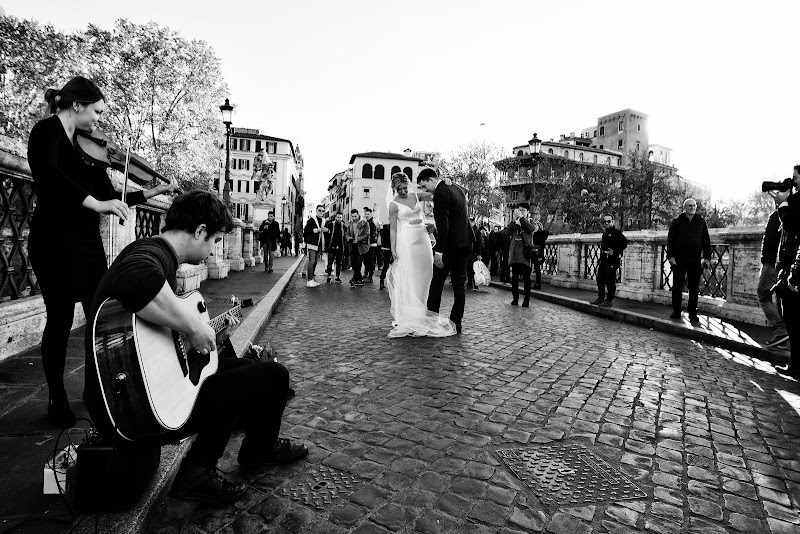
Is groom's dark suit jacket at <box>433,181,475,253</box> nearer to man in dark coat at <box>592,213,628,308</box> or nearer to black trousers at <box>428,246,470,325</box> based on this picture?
black trousers at <box>428,246,470,325</box>

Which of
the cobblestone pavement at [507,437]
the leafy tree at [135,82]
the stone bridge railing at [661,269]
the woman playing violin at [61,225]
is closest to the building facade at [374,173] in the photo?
the leafy tree at [135,82]

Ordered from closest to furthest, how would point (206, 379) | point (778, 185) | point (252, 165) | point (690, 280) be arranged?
1. point (206, 379)
2. point (778, 185)
3. point (690, 280)
4. point (252, 165)

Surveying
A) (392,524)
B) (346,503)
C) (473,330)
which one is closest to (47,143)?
(346,503)

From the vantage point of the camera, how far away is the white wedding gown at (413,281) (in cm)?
689

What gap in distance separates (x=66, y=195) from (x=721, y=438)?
14.7 feet

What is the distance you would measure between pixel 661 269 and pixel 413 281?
730 centimetres

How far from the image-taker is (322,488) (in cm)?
263

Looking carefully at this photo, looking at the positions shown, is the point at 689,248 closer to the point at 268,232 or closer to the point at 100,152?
the point at 100,152

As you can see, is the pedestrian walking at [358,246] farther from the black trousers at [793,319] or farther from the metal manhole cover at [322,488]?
the metal manhole cover at [322,488]

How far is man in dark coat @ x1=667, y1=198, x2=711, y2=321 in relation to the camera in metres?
8.65

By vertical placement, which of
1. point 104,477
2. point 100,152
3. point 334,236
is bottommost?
point 104,477

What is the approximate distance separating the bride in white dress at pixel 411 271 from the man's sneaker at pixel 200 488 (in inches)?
172

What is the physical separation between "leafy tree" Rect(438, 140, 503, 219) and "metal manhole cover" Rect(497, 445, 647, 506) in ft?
158

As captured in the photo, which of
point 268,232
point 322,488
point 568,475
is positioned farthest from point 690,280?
point 268,232
